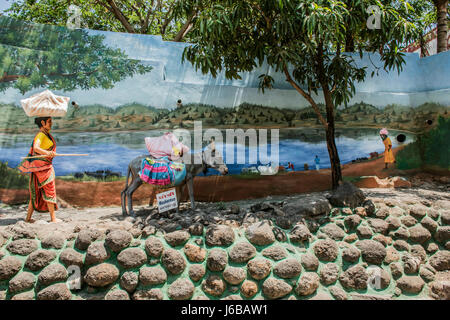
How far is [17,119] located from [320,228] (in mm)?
4989

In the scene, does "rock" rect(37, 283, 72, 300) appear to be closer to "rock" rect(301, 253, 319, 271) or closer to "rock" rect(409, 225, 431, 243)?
"rock" rect(301, 253, 319, 271)

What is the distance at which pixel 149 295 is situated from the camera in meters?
3.44

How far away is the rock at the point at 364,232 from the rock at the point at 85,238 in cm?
336

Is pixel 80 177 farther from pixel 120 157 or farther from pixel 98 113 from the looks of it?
pixel 98 113

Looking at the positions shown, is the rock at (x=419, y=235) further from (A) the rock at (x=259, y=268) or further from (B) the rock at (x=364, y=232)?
(A) the rock at (x=259, y=268)

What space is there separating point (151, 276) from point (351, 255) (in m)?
2.44

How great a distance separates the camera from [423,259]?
434cm

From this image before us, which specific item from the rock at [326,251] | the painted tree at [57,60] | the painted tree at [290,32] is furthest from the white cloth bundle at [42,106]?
the rock at [326,251]

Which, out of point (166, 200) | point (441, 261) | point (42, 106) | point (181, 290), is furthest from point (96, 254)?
point (441, 261)

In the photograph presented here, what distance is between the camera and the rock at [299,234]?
410 centimetres

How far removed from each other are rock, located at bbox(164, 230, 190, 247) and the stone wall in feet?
0.05

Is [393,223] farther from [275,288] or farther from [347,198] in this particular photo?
[275,288]

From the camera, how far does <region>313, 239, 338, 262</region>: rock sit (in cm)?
400

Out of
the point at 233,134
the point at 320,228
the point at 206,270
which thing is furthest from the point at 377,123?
the point at 206,270
